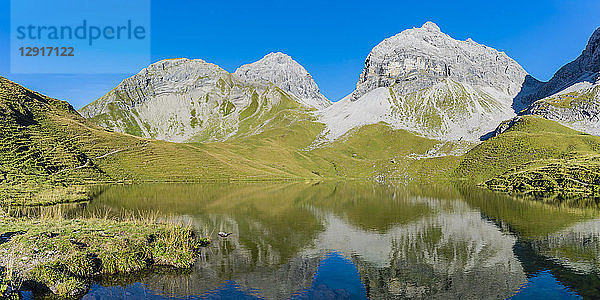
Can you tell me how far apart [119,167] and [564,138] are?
223 metres

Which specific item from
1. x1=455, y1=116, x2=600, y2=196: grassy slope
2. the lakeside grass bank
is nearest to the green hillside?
x1=455, y1=116, x2=600, y2=196: grassy slope

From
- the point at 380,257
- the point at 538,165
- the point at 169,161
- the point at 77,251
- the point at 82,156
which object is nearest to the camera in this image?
the point at 77,251

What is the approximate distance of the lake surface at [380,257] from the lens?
2930 centimetres

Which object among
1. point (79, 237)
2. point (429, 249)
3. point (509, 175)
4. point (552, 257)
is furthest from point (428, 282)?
point (509, 175)

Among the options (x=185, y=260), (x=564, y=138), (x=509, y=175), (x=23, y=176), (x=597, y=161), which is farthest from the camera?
(x=564, y=138)

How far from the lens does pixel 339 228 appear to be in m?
56.0

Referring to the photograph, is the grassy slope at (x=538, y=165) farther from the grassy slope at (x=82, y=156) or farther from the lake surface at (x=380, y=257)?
the grassy slope at (x=82, y=156)

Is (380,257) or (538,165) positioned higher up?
(538,165)

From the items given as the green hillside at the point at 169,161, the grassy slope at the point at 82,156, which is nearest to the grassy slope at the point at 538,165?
the green hillside at the point at 169,161

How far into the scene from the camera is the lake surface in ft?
96.1

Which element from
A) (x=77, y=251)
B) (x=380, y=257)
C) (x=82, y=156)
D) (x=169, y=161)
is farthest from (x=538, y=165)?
(x=82, y=156)

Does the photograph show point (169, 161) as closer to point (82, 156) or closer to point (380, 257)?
point (82, 156)

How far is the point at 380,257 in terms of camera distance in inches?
1551

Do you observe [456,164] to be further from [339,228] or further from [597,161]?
[339,228]
